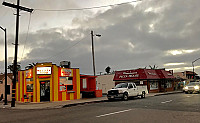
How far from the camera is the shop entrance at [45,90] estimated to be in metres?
24.7

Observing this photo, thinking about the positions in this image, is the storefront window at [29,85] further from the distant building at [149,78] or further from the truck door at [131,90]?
the distant building at [149,78]

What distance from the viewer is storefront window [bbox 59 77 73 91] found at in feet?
82.4

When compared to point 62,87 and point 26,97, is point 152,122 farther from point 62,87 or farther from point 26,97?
point 26,97

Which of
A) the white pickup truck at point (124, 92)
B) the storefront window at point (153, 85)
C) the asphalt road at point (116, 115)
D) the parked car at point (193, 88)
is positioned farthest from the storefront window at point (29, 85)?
the storefront window at point (153, 85)

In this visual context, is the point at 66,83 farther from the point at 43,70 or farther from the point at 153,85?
the point at 153,85

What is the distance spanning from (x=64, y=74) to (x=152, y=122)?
17.5 m

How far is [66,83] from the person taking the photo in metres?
25.6

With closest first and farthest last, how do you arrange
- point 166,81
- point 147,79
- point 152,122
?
point 152,122 → point 147,79 → point 166,81

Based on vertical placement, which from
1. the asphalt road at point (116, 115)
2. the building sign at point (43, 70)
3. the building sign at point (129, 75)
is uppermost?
the building sign at point (43, 70)

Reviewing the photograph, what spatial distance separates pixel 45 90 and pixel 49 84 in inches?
35.1

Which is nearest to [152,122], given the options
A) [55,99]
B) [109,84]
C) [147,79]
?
[55,99]

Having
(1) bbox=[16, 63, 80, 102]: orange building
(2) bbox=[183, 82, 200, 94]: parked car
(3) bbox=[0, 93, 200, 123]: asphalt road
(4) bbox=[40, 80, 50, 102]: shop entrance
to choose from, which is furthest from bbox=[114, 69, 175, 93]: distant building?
(3) bbox=[0, 93, 200, 123]: asphalt road

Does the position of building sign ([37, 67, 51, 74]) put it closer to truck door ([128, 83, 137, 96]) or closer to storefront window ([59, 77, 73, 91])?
storefront window ([59, 77, 73, 91])

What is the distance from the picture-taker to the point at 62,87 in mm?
25141
